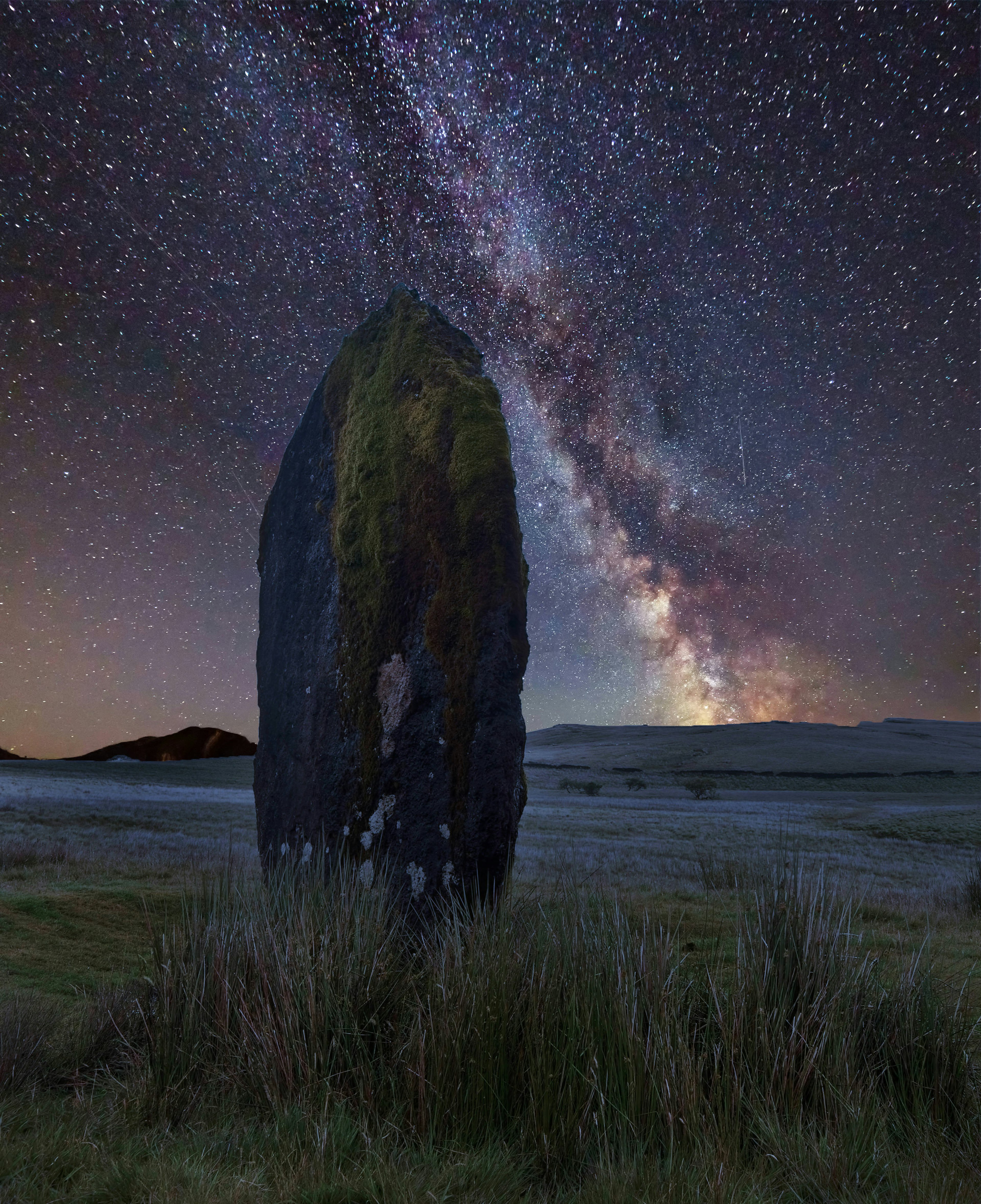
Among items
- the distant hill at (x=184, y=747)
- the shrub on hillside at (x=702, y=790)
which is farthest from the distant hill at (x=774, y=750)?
the distant hill at (x=184, y=747)

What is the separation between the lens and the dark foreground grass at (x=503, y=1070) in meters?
2.44

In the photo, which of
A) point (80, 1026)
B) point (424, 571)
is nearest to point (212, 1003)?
point (80, 1026)

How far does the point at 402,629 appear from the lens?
5738 mm

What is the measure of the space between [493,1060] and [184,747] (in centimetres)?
11613

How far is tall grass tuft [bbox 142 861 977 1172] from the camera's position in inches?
113

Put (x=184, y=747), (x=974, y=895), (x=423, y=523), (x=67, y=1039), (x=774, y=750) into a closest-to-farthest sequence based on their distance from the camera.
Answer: (x=67, y=1039) → (x=423, y=523) → (x=974, y=895) → (x=774, y=750) → (x=184, y=747)

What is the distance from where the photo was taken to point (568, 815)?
84.1ft

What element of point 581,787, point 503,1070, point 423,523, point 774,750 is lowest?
point 581,787

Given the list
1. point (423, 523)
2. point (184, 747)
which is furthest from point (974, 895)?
point (184, 747)

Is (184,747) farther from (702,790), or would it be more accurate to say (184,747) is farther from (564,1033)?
(564,1033)

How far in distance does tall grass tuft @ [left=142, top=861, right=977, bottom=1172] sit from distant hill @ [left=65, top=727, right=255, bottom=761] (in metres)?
99.7

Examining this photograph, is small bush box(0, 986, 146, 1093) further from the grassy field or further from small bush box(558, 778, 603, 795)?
small bush box(558, 778, 603, 795)

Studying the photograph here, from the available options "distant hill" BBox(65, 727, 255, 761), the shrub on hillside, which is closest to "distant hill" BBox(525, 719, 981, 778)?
the shrub on hillside

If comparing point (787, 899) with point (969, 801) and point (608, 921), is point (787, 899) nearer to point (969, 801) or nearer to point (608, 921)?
point (608, 921)
